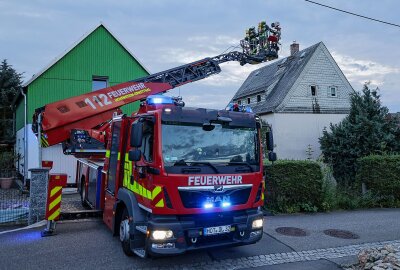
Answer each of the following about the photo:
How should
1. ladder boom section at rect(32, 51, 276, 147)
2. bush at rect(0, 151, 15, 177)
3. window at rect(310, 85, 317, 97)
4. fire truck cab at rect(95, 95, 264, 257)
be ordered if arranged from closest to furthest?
fire truck cab at rect(95, 95, 264, 257), ladder boom section at rect(32, 51, 276, 147), bush at rect(0, 151, 15, 177), window at rect(310, 85, 317, 97)

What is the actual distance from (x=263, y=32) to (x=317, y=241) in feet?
39.0

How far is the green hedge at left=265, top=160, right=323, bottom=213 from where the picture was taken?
10.4 meters

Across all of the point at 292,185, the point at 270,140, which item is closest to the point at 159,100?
the point at 270,140

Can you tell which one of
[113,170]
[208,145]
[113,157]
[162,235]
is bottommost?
[162,235]

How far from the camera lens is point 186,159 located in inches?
221

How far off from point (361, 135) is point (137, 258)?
1424 cm

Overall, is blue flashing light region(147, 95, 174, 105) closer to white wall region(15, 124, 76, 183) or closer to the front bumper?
the front bumper

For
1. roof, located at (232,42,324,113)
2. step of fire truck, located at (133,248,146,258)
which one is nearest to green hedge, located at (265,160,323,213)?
step of fire truck, located at (133,248,146,258)

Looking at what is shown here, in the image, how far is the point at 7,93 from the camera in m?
28.3

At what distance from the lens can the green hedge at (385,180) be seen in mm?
11727

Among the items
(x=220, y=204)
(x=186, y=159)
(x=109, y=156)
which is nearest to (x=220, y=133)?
(x=186, y=159)

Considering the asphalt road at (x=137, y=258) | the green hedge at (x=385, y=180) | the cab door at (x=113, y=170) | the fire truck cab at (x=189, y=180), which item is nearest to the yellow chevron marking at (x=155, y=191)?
the fire truck cab at (x=189, y=180)

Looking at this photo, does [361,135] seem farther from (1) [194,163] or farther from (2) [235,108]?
(1) [194,163]

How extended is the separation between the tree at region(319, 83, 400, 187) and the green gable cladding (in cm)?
1055
